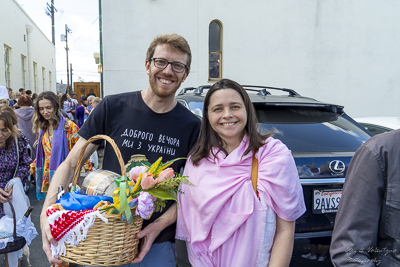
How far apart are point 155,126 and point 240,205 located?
0.69 meters

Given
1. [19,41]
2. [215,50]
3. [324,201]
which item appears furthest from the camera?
[19,41]

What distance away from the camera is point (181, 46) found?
2014 mm

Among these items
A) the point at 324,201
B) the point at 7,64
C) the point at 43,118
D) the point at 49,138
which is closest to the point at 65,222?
the point at 324,201

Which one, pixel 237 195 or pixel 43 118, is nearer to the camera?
pixel 237 195

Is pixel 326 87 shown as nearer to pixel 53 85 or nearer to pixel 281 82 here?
pixel 281 82

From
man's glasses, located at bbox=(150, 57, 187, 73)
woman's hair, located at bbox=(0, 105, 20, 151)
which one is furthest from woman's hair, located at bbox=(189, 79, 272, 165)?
woman's hair, located at bbox=(0, 105, 20, 151)

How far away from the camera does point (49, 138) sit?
475 cm

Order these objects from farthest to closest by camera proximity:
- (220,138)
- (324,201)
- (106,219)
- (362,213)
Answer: (324,201), (220,138), (106,219), (362,213)

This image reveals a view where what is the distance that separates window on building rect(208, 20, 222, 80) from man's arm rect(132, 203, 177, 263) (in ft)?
36.4

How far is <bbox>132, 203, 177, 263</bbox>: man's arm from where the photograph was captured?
1.74m

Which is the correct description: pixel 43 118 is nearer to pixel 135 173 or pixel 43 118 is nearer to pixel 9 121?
pixel 9 121

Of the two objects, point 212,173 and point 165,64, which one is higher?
point 165,64

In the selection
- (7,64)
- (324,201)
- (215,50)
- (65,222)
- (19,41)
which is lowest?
(324,201)

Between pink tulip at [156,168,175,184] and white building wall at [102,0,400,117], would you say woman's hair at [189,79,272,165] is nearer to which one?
pink tulip at [156,168,175,184]
